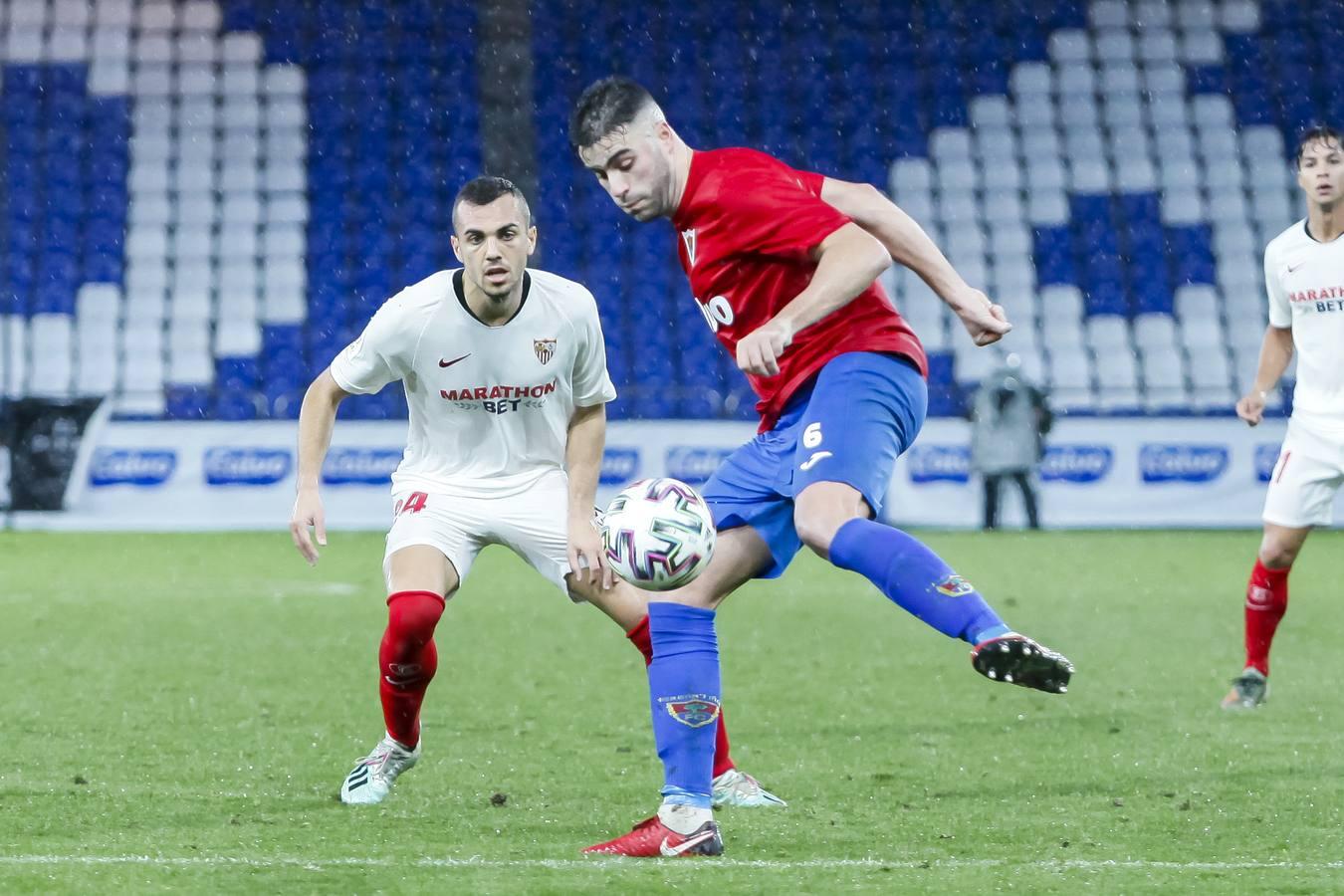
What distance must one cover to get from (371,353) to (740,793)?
1.54 metres

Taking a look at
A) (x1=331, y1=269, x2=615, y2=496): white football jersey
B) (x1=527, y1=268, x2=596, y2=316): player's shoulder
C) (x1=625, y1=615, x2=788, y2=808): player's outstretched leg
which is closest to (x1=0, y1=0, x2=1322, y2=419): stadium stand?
(x1=331, y1=269, x2=615, y2=496): white football jersey

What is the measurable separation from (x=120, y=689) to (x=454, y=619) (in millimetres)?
2872

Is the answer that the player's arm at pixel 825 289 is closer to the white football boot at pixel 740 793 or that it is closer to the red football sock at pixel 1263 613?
the white football boot at pixel 740 793

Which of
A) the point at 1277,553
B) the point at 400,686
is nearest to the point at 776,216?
the point at 400,686

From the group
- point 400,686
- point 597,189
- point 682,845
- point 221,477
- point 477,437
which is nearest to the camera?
point 682,845

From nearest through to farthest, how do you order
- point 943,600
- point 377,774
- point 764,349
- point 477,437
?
point 764,349, point 943,600, point 377,774, point 477,437

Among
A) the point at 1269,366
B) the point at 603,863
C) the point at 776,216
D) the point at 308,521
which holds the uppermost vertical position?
the point at 776,216

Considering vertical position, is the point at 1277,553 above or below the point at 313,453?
below

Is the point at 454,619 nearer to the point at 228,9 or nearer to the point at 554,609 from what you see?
the point at 554,609

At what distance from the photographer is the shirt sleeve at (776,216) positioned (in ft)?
13.5

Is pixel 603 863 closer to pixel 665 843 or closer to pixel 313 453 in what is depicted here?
pixel 665 843

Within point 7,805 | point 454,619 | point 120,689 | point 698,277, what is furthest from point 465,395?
point 454,619

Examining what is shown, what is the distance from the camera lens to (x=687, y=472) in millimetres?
15664

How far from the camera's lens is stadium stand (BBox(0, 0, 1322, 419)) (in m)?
18.7
